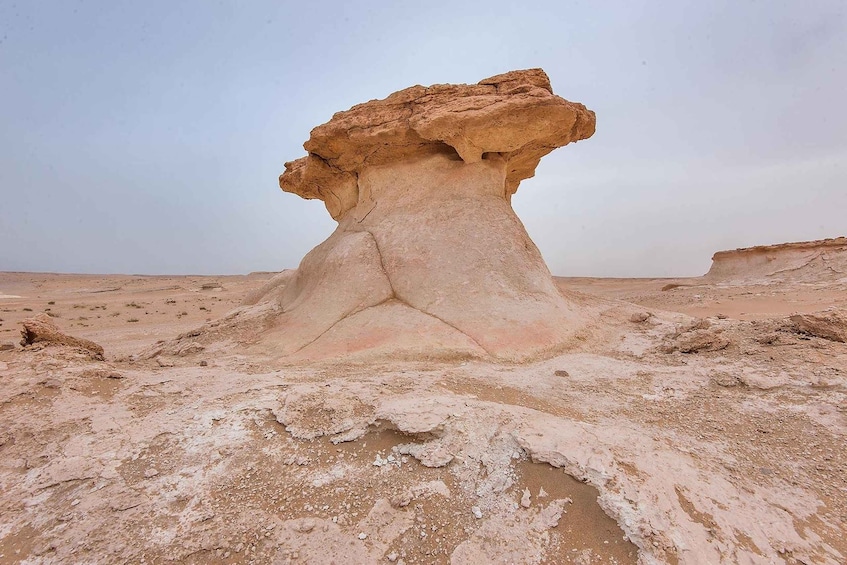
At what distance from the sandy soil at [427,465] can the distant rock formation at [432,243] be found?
1.12m

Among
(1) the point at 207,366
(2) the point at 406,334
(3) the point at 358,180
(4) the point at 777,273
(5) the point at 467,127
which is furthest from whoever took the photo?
(4) the point at 777,273

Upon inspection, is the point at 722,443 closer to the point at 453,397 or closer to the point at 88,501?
the point at 453,397

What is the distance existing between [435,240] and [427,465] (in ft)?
12.8

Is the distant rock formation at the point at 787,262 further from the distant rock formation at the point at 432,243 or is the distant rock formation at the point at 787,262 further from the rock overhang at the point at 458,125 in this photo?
the distant rock formation at the point at 432,243

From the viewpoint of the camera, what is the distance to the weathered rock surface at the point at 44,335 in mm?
4217

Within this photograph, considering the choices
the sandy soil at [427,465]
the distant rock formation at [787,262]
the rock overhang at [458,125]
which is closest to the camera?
the sandy soil at [427,465]

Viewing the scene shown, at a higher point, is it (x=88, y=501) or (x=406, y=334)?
(x=406, y=334)

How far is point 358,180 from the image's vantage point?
7449 mm

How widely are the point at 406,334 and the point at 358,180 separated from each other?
12.2 ft

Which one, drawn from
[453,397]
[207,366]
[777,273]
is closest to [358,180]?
[207,366]

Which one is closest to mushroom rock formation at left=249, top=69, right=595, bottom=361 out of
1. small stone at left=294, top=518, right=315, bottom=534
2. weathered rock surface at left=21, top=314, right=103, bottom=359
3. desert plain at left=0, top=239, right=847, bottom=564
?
desert plain at left=0, top=239, right=847, bottom=564

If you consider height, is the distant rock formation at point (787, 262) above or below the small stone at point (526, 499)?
above

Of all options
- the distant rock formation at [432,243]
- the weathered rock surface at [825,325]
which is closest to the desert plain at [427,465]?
the weathered rock surface at [825,325]

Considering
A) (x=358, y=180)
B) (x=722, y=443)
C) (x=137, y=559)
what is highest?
(x=358, y=180)
